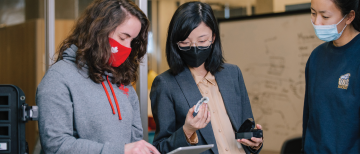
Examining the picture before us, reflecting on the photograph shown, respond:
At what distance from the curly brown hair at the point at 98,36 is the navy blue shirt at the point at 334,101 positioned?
884 mm

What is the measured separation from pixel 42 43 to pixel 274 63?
7.57ft

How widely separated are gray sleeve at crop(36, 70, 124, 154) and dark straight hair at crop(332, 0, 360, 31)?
1.13m

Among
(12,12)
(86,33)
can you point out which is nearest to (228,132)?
(86,33)

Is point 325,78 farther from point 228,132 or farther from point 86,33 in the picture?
point 86,33

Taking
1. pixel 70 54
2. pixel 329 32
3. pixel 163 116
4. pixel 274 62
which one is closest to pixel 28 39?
pixel 70 54

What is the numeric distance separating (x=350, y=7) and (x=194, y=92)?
0.78m

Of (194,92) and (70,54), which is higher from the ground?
(70,54)

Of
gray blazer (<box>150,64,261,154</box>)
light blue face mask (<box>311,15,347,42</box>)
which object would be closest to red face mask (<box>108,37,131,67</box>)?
gray blazer (<box>150,64,261,154</box>)

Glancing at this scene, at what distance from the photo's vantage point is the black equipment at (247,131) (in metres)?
1.34

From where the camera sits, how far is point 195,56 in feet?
4.65

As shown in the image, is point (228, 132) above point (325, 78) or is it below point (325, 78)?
below

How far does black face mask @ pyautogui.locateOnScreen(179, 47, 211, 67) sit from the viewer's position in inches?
55.4

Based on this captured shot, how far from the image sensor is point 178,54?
57.4 inches

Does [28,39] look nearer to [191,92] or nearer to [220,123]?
[191,92]
